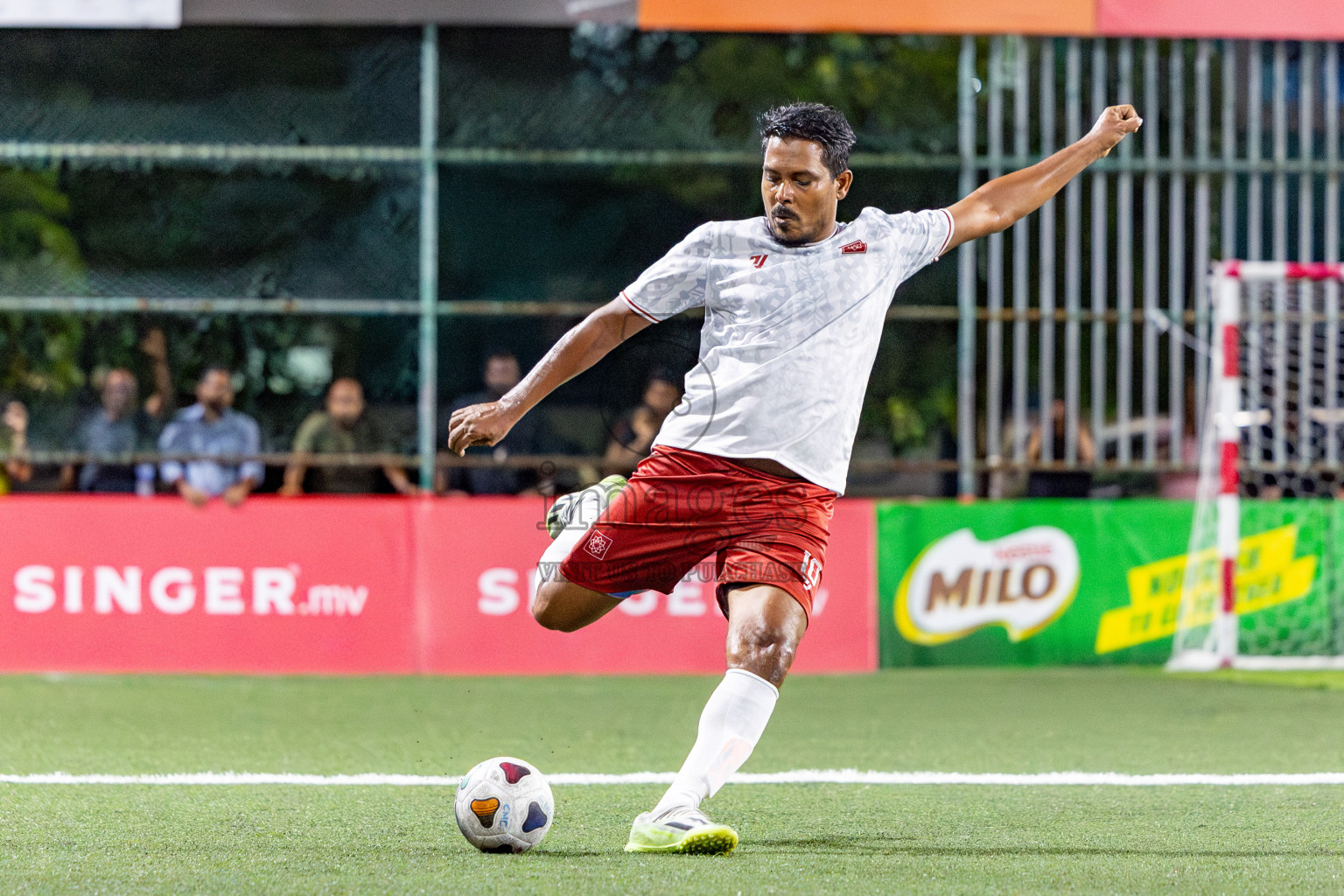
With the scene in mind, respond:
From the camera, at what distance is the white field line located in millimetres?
6230

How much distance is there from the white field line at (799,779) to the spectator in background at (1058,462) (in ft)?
18.2

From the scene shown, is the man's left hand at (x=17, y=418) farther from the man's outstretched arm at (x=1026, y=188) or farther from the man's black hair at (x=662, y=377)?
the man's outstretched arm at (x=1026, y=188)

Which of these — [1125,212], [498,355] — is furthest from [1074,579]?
[498,355]

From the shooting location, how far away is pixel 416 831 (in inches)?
204

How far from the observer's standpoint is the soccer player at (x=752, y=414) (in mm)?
5078

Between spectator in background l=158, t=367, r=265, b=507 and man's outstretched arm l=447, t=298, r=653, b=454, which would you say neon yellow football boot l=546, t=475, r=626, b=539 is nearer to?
man's outstretched arm l=447, t=298, r=653, b=454

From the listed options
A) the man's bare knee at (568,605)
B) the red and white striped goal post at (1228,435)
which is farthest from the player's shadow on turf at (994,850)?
the red and white striped goal post at (1228,435)

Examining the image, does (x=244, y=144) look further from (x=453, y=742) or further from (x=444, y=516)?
(x=453, y=742)

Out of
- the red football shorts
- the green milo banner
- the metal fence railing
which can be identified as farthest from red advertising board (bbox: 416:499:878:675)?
the red football shorts

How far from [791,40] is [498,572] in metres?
4.98

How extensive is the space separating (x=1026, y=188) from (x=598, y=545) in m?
1.67

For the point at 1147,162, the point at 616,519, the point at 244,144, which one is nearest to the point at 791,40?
the point at 1147,162

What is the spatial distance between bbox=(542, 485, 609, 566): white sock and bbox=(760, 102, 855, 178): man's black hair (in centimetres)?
111

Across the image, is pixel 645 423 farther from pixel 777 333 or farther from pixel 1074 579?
pixel 777 333
